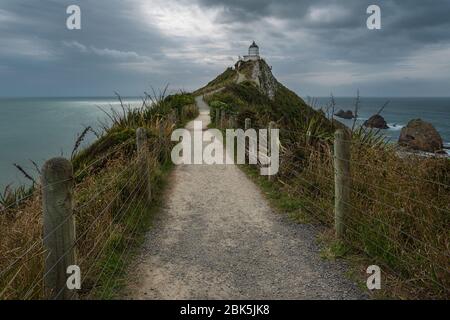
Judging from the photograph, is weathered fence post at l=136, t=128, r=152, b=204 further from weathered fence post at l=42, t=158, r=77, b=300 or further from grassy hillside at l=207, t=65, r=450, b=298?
weathered fence post at l=42, t=158, r=77, b=300

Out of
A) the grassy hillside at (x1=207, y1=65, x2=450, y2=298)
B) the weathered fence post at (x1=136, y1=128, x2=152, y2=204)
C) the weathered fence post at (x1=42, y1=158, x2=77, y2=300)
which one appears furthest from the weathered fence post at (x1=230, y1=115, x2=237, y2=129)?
the weathered fence post at (x1=42, y1=158, x2=77, y2=300)

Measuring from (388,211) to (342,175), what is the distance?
68 centimetres

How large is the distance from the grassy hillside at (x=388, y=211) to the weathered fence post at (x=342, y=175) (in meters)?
0.09

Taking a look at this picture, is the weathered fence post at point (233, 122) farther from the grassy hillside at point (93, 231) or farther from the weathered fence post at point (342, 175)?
the weathered fence post at point (342, 175)

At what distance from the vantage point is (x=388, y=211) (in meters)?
4.37

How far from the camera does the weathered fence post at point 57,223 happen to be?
2.84m

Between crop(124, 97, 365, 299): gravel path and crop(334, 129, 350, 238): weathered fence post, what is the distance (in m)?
0.51

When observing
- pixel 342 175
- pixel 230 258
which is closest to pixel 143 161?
pixel 230 258

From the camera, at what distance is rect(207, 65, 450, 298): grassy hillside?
Answer: 348 cm

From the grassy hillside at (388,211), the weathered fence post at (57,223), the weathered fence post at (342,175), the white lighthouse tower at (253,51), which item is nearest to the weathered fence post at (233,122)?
the grassy hillside at (388,211)

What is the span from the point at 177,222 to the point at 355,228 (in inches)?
108

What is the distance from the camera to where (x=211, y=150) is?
12.9m

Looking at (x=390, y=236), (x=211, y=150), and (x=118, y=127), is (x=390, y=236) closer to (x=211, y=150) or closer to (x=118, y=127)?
(x=118, y=127)

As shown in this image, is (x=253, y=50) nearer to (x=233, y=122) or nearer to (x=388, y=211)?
(x=233, y=122)
